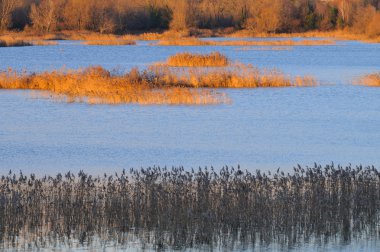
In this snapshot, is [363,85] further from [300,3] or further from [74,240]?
[300,3]

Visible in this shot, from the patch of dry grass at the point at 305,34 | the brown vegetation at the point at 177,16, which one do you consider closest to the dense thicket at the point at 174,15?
the brown vegetation at the point at 177,16

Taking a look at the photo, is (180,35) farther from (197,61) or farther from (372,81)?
(372,81)

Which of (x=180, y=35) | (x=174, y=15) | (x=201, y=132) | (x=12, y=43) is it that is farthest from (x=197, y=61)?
(x=174, y=15)

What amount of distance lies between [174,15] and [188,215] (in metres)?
73.1

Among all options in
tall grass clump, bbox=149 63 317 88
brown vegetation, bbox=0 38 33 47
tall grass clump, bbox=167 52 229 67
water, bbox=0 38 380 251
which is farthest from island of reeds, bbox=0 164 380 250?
brown vegetation, bbox=0 38 33 47

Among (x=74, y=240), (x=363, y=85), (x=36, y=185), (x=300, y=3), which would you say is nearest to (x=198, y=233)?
(x=74, y=240)

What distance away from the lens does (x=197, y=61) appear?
37.1 metres

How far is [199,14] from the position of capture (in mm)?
85000

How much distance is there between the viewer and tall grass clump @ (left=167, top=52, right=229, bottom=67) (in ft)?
120

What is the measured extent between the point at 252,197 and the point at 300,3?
83781 mm

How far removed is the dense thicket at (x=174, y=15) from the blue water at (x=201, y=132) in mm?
51030

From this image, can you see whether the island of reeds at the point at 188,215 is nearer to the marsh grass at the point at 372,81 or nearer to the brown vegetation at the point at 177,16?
the marsh grass at the point at 372,81

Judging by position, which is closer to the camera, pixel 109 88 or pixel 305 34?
pixel 109 88

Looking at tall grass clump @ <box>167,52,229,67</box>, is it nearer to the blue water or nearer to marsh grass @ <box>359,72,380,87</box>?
marsh grass @ <box>359,72,380,87</box>
